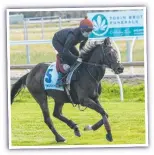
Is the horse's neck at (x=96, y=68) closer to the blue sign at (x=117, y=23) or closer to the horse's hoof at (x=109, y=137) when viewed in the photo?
the blue sign at (x=117, y=23)

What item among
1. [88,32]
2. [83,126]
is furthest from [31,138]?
[88,32]

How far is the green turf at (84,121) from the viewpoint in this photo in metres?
14.0

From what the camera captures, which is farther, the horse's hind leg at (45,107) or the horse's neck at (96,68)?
the horse's hind leg at (45,107)

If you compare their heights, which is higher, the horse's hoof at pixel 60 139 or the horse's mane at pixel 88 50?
the horse's mane at pixel 88 50

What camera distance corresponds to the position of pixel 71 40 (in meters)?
13.5

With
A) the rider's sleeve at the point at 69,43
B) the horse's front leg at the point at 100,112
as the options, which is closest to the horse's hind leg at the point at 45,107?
the horse's front leg at the point at 100,112

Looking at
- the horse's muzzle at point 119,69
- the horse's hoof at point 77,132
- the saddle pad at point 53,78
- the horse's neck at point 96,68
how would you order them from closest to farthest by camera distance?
the horse's muzzle at point 119,69, the horse's neck at point 96,68, the saddle pad at point 53,78, the horse's hoof at point 77,132

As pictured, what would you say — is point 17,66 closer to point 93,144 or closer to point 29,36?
point 29,36

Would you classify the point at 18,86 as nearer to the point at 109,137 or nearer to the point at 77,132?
the point at 77,132

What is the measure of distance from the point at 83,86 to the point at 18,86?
1022 mm

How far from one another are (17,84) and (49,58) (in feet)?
1.93

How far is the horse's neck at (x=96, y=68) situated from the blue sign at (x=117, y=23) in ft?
2.07

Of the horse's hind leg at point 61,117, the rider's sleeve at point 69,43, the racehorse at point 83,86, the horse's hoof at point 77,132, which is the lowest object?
the horse's hoof at point 77,132

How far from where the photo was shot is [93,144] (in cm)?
1391
